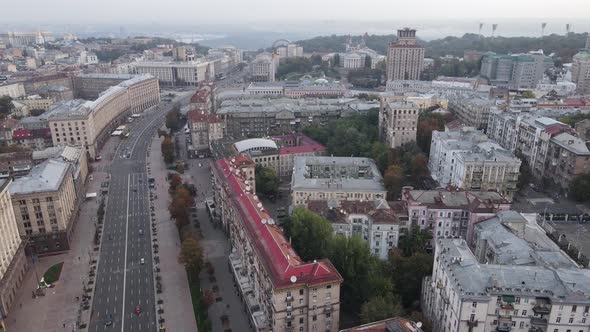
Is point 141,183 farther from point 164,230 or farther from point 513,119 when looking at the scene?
point 513,119

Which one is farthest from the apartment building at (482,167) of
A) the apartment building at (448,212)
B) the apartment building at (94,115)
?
the apartment building at (94,115)

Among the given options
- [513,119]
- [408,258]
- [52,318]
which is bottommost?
[52,318]

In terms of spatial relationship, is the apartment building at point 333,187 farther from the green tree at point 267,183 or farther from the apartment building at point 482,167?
the apartment building at point 482,167

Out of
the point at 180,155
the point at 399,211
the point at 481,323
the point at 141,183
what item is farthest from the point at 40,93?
the point at 481,323

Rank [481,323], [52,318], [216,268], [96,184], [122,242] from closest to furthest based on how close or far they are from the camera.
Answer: [481,323] < [52,318] < [216,268] < [122,242] < [96,184]

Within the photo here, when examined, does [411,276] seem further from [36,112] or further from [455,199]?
[36,112]

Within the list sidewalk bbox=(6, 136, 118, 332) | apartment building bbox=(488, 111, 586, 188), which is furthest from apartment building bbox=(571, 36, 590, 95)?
sidewalk bbox=(6, 136, 118, 332)

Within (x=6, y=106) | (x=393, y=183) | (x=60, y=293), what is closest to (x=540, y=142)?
(x=393, y=183)
